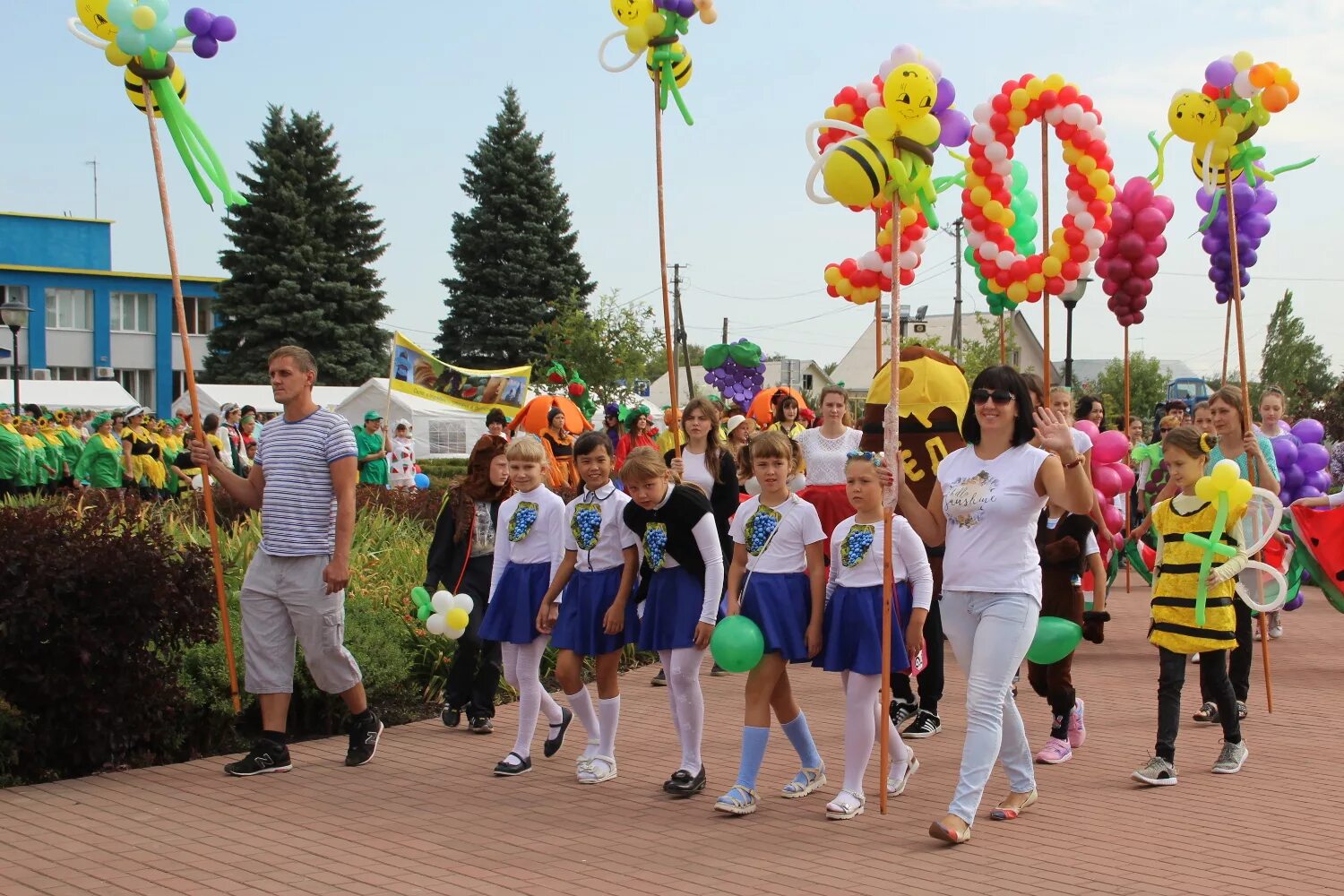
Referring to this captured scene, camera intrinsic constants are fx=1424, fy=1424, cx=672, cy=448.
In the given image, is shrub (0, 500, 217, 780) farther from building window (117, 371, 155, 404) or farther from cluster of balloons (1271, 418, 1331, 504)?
building window (117, 371, 155, 404)

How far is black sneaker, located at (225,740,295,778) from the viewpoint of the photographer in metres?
6.62

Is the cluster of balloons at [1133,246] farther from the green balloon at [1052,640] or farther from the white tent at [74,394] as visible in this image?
the white tent at [74,394]

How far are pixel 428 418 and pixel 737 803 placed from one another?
32260mm

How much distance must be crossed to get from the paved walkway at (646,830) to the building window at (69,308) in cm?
5461

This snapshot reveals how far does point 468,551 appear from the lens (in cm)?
793

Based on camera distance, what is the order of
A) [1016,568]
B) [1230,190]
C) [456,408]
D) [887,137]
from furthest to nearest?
1. [456,408]
2. [1230,190]
3. [887,137]
4. [1016,568]

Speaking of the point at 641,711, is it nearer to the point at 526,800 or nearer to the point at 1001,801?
the point at 526,800

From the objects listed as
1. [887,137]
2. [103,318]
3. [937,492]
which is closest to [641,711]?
[937,492]

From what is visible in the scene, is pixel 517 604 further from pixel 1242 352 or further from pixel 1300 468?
pixel 1300 468

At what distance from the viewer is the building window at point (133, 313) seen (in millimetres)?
57969

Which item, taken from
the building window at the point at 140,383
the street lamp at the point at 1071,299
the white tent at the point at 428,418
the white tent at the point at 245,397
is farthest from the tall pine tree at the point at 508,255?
the street lamp at the point at 1071,299

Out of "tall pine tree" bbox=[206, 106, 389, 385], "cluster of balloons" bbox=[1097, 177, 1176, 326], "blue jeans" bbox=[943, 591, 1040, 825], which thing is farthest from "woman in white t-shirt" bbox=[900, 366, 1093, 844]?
"tall pine tree" bbox=[206, 106, 389, 385]

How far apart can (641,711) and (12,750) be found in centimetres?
345

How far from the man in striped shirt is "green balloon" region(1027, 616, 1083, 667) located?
3138 mm
